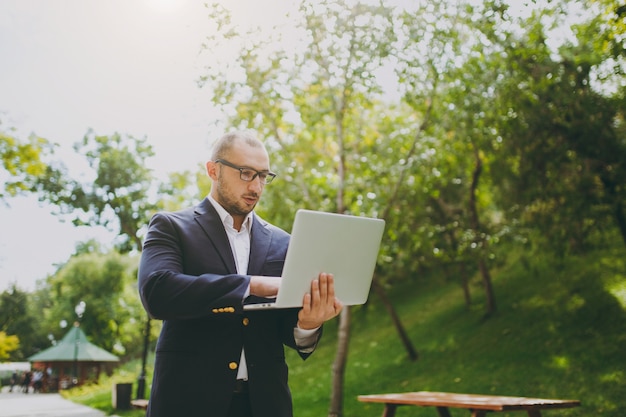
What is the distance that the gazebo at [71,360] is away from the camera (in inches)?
1059

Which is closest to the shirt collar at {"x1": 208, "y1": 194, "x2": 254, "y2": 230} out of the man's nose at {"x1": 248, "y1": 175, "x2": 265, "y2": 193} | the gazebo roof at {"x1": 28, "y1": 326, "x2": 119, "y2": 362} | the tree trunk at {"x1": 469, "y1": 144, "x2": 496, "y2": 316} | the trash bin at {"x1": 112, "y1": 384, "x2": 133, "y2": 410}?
the man's nose at {"x1": 248, "y1": 175, "x2": 265, "y2": 193}

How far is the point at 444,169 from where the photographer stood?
11.0 meters

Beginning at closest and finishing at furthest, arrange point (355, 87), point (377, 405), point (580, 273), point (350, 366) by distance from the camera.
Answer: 1. point (355, 87)
2. point (377, 405)
3. point (580, 273)
4. point (350, 366)

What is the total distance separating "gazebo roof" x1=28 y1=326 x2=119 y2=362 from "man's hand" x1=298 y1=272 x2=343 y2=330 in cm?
2619

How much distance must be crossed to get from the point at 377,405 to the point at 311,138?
4.56 metres

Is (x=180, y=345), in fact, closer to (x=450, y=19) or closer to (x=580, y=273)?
(x=450, y=19)

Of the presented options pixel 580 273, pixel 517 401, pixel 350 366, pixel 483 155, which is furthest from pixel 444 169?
pixel 517 401

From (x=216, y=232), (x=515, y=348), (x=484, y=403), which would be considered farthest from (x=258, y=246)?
(x=515, y=348)

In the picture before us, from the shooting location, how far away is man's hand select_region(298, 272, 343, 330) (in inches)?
78.7

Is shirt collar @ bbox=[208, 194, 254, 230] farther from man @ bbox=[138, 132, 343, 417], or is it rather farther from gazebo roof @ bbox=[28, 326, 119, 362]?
gazebo roof @ bbox=[28, 326, 119, 362]

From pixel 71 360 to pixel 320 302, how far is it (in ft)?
94.7

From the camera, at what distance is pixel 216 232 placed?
2.16 meters

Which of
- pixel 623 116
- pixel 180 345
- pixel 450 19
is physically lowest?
pixel 180 345

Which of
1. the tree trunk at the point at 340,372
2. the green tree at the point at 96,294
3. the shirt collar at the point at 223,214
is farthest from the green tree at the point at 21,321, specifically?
the shirt collar at the point at 223,214
